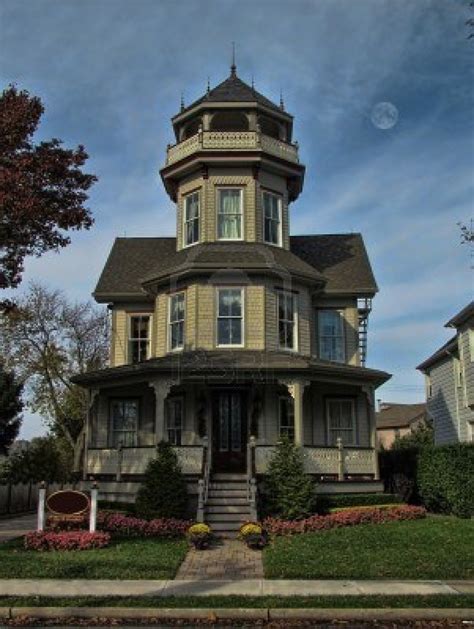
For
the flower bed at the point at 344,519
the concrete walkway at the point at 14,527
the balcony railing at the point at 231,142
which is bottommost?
the concrete walkway at the point at 14,527

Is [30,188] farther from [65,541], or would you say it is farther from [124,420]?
[124,420]

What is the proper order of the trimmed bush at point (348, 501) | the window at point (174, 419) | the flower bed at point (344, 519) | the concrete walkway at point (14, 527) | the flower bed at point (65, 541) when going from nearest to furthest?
the flower bed at point (65, 541) → the flower bed at point (344, 519) → the concrete walkway at point (14, 527) → the trimmed bush at point (348, 501) → the window at point (174, 419)

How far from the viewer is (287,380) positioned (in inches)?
795

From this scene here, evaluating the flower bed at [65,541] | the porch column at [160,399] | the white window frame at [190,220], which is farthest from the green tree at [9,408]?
the flower bed at [65,541]

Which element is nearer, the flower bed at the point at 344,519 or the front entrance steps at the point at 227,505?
the flower bed at the point at 344,519

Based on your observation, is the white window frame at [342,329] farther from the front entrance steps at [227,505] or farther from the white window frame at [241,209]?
the front entrance steps at [227,505]

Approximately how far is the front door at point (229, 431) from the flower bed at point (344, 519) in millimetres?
4179

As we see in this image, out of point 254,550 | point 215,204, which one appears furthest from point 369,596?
point 215,204

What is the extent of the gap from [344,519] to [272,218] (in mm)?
11521

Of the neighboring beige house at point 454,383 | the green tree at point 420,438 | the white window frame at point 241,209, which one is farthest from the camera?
the green tree at point 420,438

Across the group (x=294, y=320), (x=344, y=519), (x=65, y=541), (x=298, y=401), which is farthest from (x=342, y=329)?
(x=65, y=541)

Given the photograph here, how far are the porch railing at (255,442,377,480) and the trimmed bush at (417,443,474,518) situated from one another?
1685 mm

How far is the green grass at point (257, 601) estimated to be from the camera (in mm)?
9578

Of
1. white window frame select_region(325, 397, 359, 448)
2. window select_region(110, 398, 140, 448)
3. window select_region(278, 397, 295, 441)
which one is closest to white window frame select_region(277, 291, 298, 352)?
window select_region(278, 397, 295, 441)
